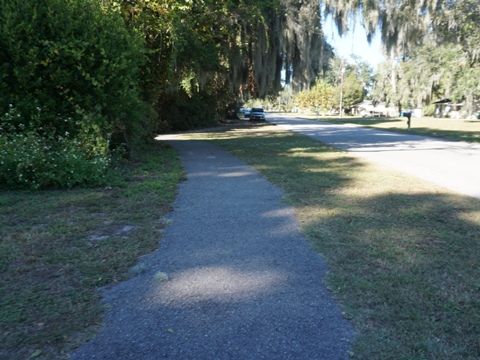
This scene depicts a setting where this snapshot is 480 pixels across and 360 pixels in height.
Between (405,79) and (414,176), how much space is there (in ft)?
137

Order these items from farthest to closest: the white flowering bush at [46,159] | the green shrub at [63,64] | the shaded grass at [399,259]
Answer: the green shrub at [63,64]
the white flowering bush at [46,159]
the shaded grass at [399,259]

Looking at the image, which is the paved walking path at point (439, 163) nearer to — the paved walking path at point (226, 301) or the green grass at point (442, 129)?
the paved walking path at point (226, 301)

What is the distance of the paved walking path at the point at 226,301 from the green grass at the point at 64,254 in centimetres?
23

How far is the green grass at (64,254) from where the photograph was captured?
2.92 metres

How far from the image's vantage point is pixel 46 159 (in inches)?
293

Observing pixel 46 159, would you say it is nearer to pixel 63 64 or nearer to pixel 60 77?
pixel 60 77

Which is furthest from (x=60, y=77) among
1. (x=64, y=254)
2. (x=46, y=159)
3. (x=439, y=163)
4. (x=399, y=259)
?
(x=439, y=163)

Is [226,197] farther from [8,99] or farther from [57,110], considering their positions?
[8,99]

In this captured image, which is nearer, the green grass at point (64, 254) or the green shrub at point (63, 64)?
the green grass at point (64, 254)

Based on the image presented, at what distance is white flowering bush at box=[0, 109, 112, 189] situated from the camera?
23.5 feet

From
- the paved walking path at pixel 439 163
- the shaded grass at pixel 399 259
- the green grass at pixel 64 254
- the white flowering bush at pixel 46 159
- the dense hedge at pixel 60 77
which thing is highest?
the dense hedge at pixel 60 77

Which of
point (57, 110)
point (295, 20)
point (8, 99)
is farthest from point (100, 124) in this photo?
point (295, 20)

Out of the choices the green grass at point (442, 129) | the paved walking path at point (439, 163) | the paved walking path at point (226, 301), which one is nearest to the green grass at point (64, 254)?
the paved walking path at point (226, 301)

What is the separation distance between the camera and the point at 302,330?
2.98 meters
